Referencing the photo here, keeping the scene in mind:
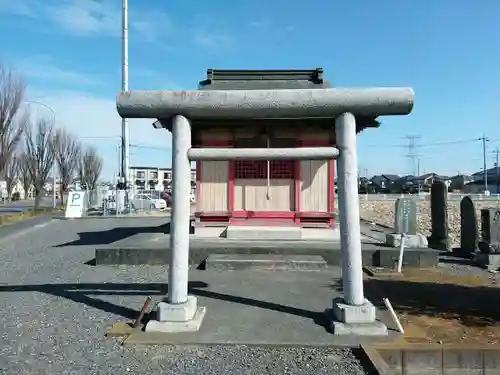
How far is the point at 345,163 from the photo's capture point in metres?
5.52

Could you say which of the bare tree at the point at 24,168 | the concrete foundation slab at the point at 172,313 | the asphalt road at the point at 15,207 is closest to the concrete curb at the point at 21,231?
the asphalt road at the point at 15,207

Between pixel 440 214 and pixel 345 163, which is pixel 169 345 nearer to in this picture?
pixel 345 163

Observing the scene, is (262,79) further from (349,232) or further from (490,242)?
(349,232)

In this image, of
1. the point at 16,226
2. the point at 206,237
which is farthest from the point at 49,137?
the point at 206,237

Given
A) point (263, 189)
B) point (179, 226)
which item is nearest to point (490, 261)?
point (263, 189)

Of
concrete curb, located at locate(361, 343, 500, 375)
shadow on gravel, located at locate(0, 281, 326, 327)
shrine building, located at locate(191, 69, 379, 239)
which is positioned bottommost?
concrete curb, located at locate(361, 343, 500, 375)

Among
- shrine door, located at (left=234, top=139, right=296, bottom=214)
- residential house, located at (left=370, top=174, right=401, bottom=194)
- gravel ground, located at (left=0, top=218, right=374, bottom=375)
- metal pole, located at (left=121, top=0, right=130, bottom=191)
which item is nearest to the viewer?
gravel ground, located at (left=0, top=218, right=374, bottom=375)

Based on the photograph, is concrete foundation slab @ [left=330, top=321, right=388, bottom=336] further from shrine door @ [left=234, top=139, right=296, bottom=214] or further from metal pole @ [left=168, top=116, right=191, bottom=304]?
shrine door @ [left=234, top=139, right=296, bottom=214]

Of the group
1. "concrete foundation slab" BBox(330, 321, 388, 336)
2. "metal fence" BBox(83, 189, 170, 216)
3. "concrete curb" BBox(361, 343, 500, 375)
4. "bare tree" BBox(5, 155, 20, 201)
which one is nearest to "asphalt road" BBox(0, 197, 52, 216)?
"bare tree" BBox(5, 155, 20, 201)

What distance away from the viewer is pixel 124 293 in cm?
749

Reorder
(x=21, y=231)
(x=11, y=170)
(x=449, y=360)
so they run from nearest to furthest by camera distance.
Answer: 1. (x=449, y=360)
2. (x=21, y=231)
3. (x=11, y=170)

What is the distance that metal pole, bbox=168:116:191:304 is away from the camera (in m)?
5.55

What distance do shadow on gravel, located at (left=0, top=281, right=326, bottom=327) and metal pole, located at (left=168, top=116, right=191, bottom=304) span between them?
0.75m

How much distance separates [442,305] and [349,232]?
8.06 ft
